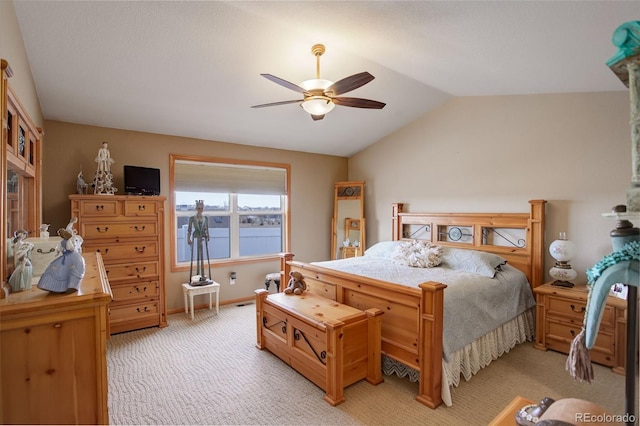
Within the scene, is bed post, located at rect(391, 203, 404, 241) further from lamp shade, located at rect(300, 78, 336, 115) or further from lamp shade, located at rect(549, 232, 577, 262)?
lamp shade, located at rect(300, 78, 336, 115)

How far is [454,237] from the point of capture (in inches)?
169

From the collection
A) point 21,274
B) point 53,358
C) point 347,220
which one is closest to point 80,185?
point 21,274

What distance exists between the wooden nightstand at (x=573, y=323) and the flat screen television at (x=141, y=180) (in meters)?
4.45

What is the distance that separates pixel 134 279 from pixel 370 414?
2.96 meters

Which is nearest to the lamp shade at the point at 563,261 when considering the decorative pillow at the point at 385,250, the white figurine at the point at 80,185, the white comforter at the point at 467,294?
the white comforter at the point at 467,294

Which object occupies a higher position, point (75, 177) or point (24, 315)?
point (75, 177)

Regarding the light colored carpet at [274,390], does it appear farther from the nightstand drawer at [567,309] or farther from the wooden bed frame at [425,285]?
the nightstand drawer at [567,309]

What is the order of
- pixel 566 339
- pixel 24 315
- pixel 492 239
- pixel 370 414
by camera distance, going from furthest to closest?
pixel 492 239
pixel 566 339
pixel 370 414
pixel 24 315

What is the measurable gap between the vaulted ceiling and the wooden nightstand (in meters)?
1.95

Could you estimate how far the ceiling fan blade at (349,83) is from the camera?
7.37 feet

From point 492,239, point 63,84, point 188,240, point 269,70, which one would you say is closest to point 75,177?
point 63,84

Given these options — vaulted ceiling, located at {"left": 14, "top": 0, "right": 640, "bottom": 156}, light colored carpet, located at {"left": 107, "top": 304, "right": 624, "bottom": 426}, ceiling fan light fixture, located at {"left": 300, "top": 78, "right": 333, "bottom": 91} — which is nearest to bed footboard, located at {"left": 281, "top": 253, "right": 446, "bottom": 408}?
light colored carpet, located at {"left": 107, "top": 304, "right": 624, "bottom": 426}

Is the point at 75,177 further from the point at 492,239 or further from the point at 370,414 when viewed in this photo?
the point at 492,239

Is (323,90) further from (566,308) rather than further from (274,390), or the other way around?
(566,308)
